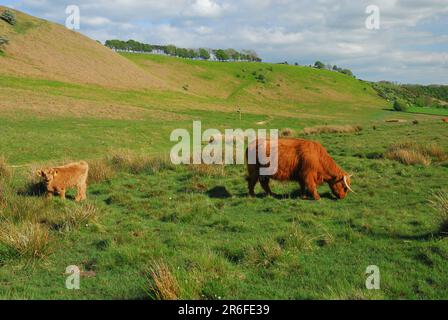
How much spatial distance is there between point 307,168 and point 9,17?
70944 mm

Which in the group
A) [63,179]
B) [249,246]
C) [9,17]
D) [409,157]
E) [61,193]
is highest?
[9,17]

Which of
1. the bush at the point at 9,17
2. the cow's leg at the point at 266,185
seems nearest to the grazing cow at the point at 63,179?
the cow's leg at the point at 266,185

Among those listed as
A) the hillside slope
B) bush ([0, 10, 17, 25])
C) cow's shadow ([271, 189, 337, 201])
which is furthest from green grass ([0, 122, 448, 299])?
bush ([0, 10, 17, 25])

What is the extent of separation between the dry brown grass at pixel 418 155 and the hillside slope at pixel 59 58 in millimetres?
46140

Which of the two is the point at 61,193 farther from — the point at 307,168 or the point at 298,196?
the point at 307,168

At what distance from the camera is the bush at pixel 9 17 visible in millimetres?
67125

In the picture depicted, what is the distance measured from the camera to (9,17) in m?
68.0

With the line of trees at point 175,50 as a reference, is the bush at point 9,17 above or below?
below

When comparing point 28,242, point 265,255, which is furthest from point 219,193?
point 28,242

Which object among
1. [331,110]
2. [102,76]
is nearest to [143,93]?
[102,76]

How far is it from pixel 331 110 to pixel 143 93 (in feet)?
127

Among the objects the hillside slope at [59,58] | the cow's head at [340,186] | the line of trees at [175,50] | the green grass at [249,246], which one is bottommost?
the green grass at [249,246]

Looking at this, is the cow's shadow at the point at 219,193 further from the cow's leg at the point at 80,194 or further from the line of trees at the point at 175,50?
the line of trees at the point at 175,50

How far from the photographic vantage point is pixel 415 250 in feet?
23.6
